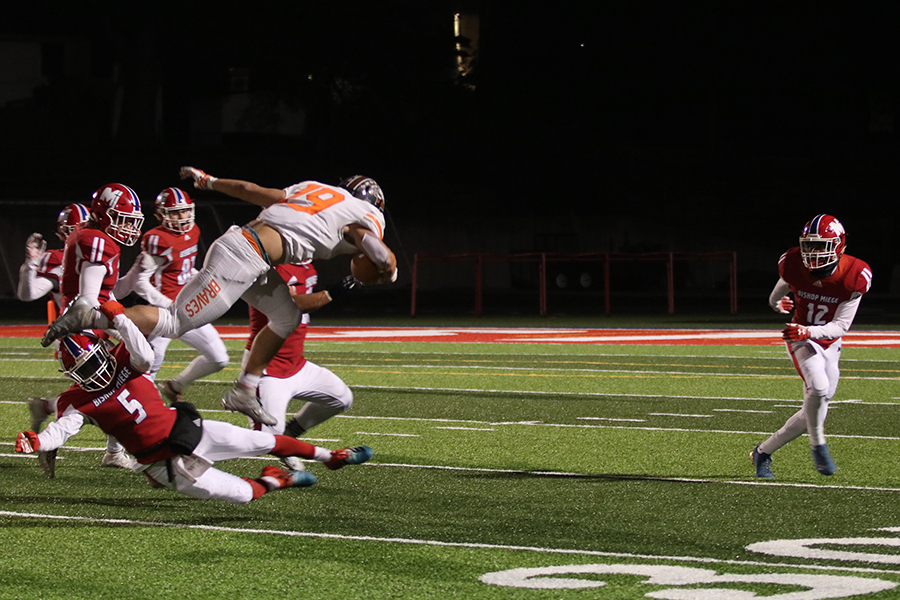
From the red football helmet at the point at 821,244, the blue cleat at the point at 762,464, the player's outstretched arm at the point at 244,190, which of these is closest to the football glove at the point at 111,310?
the player's outstretched arm at the point at 244,190

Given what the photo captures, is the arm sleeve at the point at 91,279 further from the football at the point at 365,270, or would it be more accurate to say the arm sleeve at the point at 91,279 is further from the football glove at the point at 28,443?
the football at the point at 365,270

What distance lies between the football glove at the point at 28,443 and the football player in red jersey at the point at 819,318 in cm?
416

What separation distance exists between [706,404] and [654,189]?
34.1 meters

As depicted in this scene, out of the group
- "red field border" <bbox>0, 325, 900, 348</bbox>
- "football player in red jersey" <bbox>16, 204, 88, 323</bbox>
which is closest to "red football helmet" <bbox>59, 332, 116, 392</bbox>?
"football player in red jersey" <bbox>16, 204, 88, 323</bbox>

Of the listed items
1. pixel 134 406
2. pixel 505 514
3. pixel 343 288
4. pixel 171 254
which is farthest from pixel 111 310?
pixel 171 254

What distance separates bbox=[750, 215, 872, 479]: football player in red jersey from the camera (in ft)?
24.7

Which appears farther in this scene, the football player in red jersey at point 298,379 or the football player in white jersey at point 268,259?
the football player in red jersey at point 298,379

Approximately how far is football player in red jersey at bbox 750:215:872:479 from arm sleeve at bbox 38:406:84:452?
3989 millimetres

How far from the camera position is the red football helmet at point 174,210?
9.04 metres

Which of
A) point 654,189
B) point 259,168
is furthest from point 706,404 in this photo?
point 654,189

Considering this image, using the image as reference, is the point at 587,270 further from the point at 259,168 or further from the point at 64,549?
the point at 64,549

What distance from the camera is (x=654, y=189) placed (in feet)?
147

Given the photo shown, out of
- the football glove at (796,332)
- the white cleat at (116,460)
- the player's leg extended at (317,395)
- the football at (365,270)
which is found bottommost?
the white cleat at (116,460)

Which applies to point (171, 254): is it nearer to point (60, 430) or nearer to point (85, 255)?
point (85, 255)
